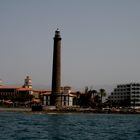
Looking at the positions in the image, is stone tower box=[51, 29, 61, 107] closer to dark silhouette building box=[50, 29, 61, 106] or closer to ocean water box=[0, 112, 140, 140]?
dark silhouette building box=[50, 29, 61, 106]

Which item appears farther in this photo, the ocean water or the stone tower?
the stone tower

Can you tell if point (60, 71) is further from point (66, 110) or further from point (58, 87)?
point (66, 110)

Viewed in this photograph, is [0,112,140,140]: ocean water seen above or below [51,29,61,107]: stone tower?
below


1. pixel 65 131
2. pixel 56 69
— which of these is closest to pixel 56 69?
pixel 56 69

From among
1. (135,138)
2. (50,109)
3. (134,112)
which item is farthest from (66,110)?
(135,138)

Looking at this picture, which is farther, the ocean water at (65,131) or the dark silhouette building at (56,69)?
the dark silhouette building at (56,69)

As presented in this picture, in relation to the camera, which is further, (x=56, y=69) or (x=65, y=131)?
(x=56, y=69)

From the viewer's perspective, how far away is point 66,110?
17000 centimetres

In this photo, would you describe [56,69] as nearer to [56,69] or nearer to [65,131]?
[56,69]

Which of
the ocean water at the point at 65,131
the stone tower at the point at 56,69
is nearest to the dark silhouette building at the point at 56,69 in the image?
the stone tower at the point at 56,69

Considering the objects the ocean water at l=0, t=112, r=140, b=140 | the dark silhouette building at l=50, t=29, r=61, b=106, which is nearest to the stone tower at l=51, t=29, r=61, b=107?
the dark silhouette building at l=50, t=29, r=61, b=106

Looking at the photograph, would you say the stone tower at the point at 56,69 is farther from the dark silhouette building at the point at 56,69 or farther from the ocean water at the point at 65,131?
the ocean water at the point at 65,131

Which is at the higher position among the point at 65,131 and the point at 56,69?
the point at 56,69

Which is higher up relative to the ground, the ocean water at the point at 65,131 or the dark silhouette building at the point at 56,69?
the dark silhouette building at the point at 56,69
